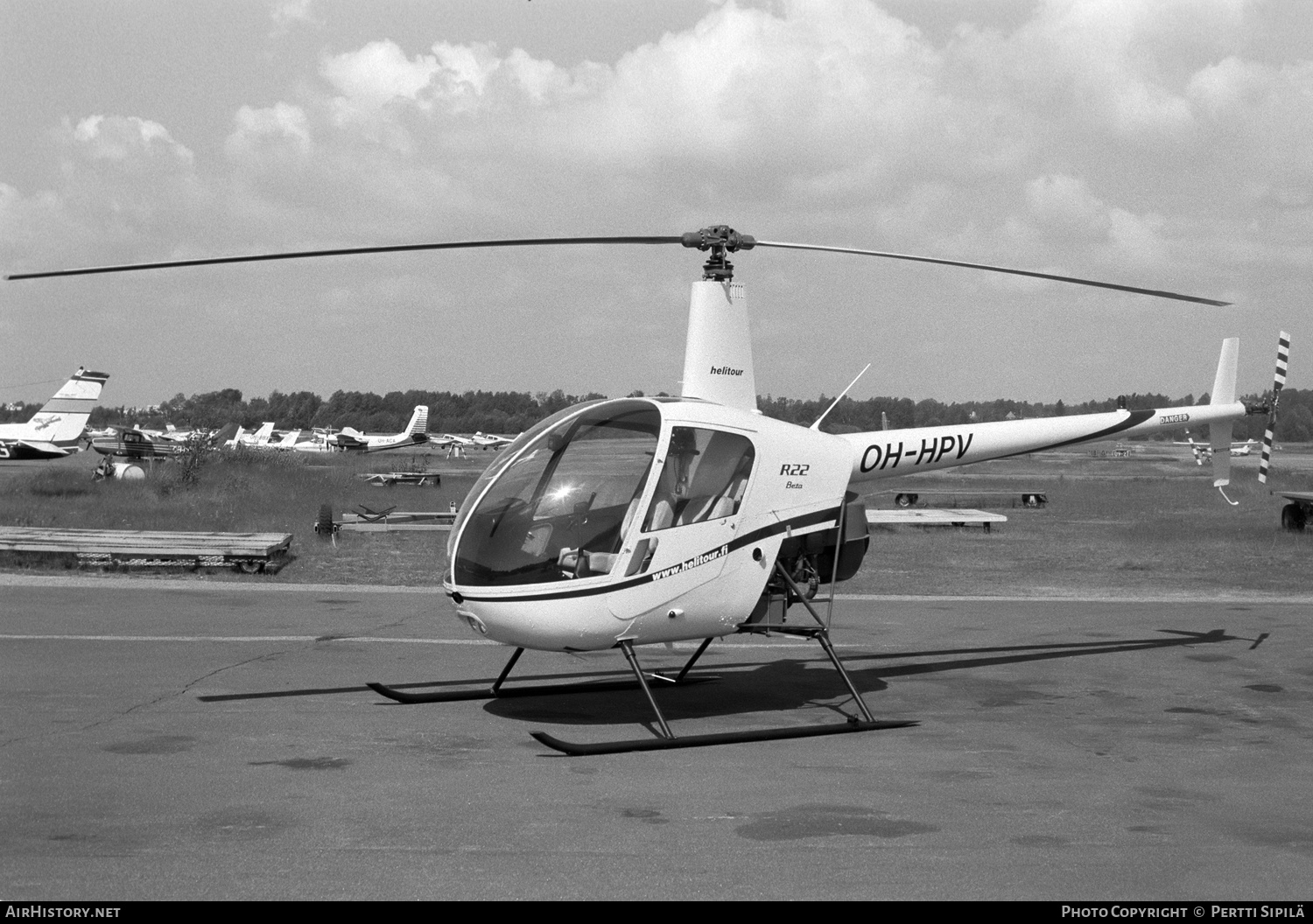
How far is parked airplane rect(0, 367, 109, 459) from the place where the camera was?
50781mm

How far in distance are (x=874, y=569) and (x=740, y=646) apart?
830 centimetres

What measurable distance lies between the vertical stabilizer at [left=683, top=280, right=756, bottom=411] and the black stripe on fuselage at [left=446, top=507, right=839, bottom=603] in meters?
1.08

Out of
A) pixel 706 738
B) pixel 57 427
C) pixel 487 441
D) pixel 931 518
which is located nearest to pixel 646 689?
pixel 706 738

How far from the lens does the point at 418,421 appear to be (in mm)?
82000

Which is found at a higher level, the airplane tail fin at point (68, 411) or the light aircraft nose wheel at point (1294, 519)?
the light aircraft nose wheel at point (1294, 519)

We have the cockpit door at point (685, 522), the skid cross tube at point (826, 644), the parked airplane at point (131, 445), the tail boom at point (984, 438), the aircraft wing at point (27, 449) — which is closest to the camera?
the cockpit door at point (685, 522)

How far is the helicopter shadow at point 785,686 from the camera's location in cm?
945

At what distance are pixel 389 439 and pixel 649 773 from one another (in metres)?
78.3

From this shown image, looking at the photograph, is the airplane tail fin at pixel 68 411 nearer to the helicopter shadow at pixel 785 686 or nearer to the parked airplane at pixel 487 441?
the helicopter shadow at pixel 785 686

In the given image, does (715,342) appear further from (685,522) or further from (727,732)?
(727,732)

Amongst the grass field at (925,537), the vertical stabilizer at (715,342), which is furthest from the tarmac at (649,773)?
the grass field at (925,537)

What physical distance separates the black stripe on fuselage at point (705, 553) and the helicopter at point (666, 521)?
1 cm

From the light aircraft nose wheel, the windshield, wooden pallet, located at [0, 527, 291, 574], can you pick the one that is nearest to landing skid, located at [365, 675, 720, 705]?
the windshield

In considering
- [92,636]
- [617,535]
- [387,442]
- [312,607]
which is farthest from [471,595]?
[387,442]
